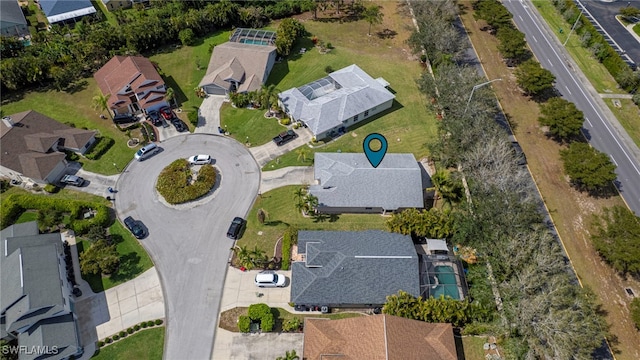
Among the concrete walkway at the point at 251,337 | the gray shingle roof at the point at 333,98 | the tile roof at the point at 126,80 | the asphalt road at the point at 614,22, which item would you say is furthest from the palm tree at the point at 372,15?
the concrete walkway at the point at 251,337

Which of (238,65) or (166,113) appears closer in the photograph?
(166,113)

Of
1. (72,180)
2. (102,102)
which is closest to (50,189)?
(72,180)

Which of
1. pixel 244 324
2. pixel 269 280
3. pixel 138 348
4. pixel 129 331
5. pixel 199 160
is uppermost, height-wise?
pixel 199 160

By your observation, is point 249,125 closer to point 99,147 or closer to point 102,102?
point 99,147

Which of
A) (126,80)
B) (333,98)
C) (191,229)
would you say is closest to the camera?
(191,229)

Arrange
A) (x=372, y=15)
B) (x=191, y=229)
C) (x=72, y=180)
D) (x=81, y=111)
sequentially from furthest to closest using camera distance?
(x=372, y=15) → (x=81, y=111) → (x=72, y=180) → (x=191, y=229)

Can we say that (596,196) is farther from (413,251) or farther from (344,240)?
(344,240)

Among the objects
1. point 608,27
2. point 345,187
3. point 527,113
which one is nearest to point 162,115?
point 345,187

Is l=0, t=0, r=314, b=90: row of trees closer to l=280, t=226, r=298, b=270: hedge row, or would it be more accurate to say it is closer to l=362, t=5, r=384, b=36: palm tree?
l=362, t=5, r=384, b=36: palm tree
